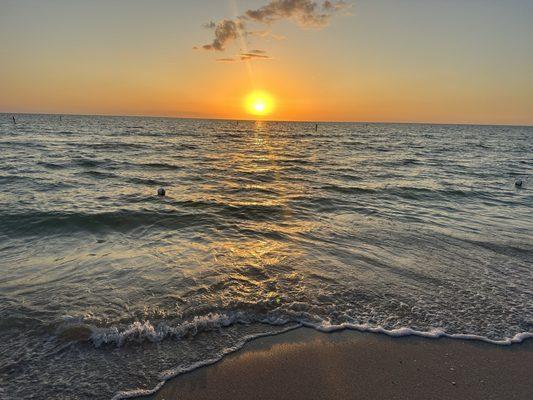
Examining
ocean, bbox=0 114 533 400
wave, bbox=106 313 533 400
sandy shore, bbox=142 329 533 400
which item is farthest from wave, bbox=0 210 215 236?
sandy shore, bbox=142 329 533 400

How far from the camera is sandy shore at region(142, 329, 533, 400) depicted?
4.04 metres

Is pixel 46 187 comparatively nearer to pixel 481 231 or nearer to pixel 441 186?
pixel 481 231

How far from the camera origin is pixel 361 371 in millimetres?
4441

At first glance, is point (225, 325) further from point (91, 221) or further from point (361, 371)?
point (91, 221)

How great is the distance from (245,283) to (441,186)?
55.9 feet

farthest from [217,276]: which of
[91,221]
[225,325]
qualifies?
[91,221]

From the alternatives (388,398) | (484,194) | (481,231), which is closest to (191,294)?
(388,398)

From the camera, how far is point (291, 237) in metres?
10.0

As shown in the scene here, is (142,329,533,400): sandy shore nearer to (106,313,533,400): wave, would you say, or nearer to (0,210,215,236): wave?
(106,313,533,400): wave

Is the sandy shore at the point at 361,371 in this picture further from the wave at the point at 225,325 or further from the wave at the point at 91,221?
the wave at the point at 91,221

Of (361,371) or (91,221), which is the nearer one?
(361,371)

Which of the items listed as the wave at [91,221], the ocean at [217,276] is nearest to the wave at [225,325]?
the ocean at [217,276]

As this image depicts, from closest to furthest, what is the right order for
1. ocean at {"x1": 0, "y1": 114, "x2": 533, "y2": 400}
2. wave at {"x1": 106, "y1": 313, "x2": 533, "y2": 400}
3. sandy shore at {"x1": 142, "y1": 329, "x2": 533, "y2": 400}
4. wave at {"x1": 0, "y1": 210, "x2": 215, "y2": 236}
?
1. sandy shore at {"x1": 142, "y1": 329, "x2": 533, "y2": 400}
2. ocean at {"x1": 0, "y1": 114, "x2": 533, "y2": 400}
3. wave at {"x1": 106, "y1": 313, "x2": 533, "y2": 400}
4. wave at {"x1": 0, "y1": 210, "x2": 215, "y2": 236}

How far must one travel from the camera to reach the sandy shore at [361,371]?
13.3 ft
